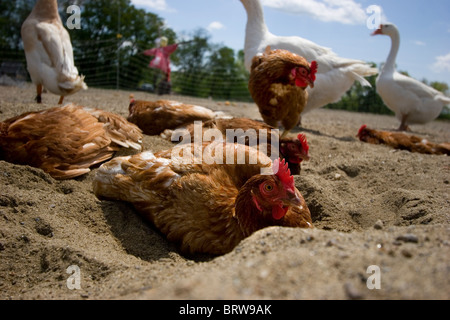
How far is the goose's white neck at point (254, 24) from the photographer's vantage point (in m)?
6.09

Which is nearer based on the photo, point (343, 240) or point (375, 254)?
point (375, 254)

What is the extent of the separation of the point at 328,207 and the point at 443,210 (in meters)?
0.80

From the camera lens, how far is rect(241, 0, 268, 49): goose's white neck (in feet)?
20.0

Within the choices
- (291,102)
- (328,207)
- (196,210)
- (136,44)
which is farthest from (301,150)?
(136,44)

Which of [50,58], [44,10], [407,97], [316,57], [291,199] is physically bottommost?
[291,199]

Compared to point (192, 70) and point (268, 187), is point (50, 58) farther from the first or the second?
point (192, 70)

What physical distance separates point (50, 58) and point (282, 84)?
3686 mm

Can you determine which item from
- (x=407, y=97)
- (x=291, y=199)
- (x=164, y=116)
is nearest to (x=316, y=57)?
(x=164, y=116)

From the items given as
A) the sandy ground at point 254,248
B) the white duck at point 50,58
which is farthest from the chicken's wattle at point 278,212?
the white duck at point 50,58

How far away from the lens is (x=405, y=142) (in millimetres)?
5500

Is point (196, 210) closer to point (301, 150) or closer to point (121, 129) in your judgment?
point (301, 150)

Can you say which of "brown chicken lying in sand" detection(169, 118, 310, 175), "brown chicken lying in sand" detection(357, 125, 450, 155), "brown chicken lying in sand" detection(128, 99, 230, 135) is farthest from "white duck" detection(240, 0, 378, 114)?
"brown chicken lying in sand" detection(169, 118, 310, 175)

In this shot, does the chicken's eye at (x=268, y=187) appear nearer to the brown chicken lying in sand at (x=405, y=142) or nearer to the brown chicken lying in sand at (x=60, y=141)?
the brown chicken lying in sand at (x=60, y=141)
